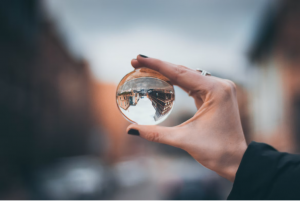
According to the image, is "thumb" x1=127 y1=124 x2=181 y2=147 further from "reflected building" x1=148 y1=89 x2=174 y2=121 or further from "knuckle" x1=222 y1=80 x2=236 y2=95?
"knuckle" x1=222 y1=80 x2=236 y2=95

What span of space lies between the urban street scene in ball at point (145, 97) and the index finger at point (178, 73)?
0.08 m

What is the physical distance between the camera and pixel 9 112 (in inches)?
499

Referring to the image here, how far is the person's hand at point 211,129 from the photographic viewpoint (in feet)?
4.75

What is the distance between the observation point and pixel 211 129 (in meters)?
1.46

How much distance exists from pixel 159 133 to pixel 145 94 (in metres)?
0.30

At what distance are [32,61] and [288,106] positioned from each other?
1819cm

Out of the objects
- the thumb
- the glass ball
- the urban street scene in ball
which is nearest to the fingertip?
the glass ball

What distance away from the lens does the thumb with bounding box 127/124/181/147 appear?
4.82 feet

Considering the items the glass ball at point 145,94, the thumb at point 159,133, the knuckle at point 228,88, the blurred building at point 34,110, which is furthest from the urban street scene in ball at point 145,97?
the blurred building at point 34,110

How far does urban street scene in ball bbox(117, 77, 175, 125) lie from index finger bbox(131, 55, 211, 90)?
0.26ft

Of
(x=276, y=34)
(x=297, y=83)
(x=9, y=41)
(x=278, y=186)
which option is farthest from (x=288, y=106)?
(x=9, y=41)

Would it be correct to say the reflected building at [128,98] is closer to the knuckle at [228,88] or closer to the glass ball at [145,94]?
the glass ball at [145,94]

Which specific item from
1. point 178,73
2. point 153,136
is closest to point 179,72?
point 178,73

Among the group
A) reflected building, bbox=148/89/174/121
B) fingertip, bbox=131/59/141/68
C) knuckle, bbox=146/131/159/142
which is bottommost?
knuckle, bbox=146/131/159/142
